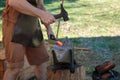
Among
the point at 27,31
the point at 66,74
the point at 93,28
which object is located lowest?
the point at 93,28

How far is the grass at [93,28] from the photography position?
6.32m

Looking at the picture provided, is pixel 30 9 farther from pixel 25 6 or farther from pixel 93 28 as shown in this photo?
pixel 93 28

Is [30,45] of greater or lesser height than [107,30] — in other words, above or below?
above

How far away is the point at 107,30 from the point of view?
26.5ft

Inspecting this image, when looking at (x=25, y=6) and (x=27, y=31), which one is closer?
(x=25, y=6)

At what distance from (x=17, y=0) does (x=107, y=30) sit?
5.03m

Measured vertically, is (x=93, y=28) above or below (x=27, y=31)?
below

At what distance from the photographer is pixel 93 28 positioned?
326 inches

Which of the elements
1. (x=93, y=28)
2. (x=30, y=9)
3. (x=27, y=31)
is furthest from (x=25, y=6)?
Result: (x=93, y=28)

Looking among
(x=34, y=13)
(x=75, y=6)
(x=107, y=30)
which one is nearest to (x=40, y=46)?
(x=34, y=13)

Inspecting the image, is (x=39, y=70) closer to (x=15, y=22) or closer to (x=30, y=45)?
(x=30, y=45)

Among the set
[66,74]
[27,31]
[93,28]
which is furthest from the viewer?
[93,28]

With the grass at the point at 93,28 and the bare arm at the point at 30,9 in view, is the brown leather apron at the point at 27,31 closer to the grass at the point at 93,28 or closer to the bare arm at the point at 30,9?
the bare arm at the point at 30,9

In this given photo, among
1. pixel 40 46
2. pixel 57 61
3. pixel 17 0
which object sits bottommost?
pixel 57 61
